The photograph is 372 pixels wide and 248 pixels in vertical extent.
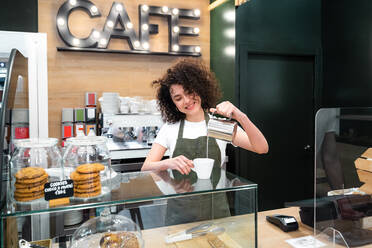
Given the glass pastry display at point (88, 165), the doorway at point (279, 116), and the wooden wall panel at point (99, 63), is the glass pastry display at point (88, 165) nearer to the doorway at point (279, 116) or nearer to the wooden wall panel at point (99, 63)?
the doorway at point (279, 116)

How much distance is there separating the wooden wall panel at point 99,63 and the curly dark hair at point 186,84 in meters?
1.71

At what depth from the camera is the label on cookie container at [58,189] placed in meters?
0.79

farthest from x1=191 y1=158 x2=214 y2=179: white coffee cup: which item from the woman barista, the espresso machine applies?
the espresso machine

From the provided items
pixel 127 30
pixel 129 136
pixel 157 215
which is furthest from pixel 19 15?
pixel 157 215

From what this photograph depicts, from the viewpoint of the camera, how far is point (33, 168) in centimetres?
83

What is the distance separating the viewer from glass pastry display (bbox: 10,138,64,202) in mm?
799

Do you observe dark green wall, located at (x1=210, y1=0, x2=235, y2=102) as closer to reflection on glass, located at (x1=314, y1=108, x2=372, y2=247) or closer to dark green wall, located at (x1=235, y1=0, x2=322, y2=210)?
dark green wall, located at (x1=235, y1=0, x2=322, y2=210)

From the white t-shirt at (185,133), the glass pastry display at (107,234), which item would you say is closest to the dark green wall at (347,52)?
the white t-shirt at (185,133)

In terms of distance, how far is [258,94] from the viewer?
11.5 feet

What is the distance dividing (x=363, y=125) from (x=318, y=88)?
288 cm

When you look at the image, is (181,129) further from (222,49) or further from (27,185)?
(222,49)

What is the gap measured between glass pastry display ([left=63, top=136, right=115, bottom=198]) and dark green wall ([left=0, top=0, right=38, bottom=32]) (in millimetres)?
2761

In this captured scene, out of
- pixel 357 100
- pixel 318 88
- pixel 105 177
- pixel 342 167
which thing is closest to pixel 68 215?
pixel 105 177

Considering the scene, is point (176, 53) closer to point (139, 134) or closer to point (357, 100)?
point (139, 134)
